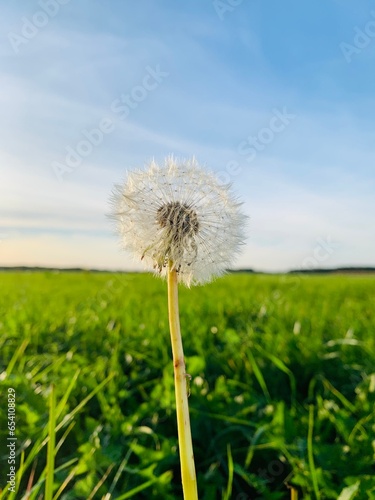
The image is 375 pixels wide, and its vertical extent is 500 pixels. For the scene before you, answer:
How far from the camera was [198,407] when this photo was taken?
8.94ft

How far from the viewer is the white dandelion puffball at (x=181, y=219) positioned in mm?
1167

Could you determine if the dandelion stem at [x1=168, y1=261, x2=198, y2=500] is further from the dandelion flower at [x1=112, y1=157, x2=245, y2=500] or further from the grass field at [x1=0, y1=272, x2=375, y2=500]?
the grass field at [x1=0, y1=272, x2=375, y2=500]

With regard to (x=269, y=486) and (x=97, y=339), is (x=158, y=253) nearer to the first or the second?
(x=269, y=486)

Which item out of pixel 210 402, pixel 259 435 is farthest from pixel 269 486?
pixel 210 402

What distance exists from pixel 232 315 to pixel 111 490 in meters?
3.23

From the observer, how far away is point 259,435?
2.41 m

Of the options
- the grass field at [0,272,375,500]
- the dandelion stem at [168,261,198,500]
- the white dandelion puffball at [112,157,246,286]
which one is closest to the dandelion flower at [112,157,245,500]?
the white dandelion puffball at [112,157,246,286]

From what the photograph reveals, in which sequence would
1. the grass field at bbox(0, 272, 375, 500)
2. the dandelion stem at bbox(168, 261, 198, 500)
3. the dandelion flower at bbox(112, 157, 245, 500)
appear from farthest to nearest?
the grass field at bbox(0, 272, 375, 500)
the dandelion flower at bbox(112, 157, 245, 500)
the dandelion stem at bbox(168, 261, 198, 500)

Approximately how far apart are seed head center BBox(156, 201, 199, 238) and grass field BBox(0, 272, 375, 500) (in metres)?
0.51

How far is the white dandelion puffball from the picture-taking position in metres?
1.17

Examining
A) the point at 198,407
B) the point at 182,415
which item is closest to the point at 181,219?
the point at 182,415

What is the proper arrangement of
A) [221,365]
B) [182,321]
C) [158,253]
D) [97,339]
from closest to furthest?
[158,253] → [221,365] → [97,339] → [182,321]

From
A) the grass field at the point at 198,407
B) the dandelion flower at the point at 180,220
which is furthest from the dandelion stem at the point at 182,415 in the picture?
the grass field at the point at 198,407

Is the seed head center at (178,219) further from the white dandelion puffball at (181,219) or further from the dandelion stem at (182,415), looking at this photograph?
the dandelion stem at (182,415)
